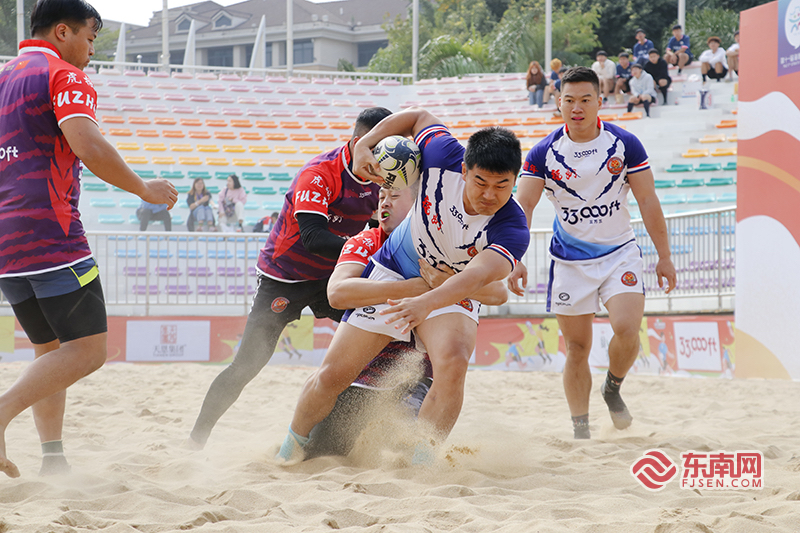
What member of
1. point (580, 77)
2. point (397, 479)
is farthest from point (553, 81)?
point (397, 479)

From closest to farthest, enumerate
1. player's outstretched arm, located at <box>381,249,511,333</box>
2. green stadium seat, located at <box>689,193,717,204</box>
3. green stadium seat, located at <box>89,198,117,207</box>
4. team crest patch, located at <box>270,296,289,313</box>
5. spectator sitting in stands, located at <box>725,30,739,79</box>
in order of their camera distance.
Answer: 1. player's outstretched arm, located at <box>381,249,511,333</box>
2. team crest patch, located at <box>270,296,289,313</box>
3. green stadium seat, located at <box>689,193,717,204</box>
4. green stadium seat, located at <box>89,198,117,207</box>
5. spectator sitting in stands, located at <box>725,30,739,79</box>

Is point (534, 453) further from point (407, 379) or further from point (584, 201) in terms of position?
point (584, 201)

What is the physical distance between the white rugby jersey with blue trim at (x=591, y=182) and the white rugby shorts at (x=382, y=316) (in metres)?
1.23

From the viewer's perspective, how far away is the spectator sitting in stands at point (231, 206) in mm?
12969

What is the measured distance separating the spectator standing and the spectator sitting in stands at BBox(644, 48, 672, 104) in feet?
2.95

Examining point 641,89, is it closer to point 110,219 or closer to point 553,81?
point 553,81

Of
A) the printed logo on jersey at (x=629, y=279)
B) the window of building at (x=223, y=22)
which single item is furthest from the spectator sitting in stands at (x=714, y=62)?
the window of building at (x=223, y=22)

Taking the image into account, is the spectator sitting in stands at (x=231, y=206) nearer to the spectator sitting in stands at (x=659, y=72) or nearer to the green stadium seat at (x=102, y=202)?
the green stadium seat at (x=102, y=202)

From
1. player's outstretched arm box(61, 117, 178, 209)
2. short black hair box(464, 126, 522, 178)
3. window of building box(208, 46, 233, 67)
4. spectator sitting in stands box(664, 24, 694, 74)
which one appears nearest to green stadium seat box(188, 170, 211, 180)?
spectator sitting in stands box(664, 24, 694, 74)

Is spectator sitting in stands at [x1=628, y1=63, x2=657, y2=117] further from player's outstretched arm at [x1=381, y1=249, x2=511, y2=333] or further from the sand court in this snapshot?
player's outstretched arm at [x1=381, y1=249, x2=511, y2=333]

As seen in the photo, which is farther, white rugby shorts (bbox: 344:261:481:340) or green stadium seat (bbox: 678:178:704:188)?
green stadium seat (bbox: 678:178:704:188)

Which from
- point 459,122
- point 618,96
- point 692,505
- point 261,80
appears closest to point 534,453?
point 692,505

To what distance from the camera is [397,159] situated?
3.15 meters

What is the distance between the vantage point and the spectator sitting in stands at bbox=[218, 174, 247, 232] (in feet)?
42.5
